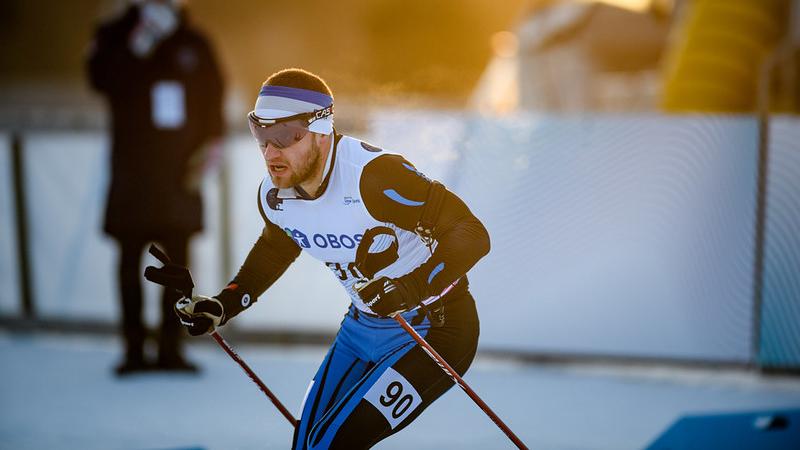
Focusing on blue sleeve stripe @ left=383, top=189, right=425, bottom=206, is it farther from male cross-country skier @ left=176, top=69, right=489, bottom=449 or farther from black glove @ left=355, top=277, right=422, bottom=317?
black glove @ left=355, top=277, right=422, bottom=317

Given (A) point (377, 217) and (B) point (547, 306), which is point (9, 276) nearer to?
(B) point (547, 306)

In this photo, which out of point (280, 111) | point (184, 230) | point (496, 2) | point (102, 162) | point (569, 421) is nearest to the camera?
point (280, 111)

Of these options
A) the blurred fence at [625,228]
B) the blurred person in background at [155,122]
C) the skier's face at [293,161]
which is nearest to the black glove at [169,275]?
the skier's face at [293,161]

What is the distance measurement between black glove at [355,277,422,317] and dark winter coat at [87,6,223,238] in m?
3.01

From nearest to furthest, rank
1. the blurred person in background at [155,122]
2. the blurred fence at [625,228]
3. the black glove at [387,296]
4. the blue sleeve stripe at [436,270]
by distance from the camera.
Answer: the black glove at [387,296]
the blue sleeve stripe at [436,270]
the blurred person in background at [155,122]
the blurred fence at [625,228]

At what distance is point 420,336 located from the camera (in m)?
2.99

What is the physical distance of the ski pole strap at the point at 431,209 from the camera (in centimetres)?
287

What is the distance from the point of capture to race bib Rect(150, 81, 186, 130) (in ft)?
17.5

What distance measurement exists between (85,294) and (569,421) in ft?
→ 12.3

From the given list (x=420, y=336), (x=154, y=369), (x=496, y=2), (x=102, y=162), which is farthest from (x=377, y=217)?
(x=496, y=2)

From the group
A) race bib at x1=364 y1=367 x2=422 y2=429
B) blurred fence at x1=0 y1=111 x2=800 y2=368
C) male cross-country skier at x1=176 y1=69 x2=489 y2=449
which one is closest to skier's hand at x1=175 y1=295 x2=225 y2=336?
male cross-country skier at x1=176 y1=69 x2=489 y2=449

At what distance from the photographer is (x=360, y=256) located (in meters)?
2.82

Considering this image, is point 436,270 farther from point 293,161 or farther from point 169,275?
point 169,275

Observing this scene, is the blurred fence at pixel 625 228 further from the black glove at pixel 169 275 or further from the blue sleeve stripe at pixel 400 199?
the black glove at pixel 169 275
